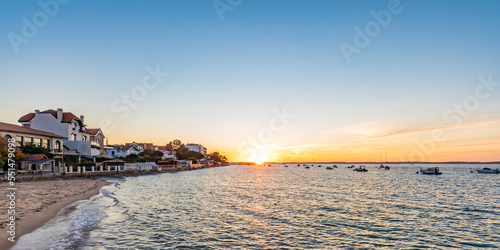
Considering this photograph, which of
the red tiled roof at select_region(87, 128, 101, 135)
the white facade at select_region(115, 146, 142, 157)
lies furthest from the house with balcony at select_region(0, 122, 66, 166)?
the white facade at select_region(115, 146, 142, 157)

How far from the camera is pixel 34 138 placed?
6166 centimetres

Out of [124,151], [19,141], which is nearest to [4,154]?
[19,141]

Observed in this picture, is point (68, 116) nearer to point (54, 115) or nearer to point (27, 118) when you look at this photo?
point (54, 115)

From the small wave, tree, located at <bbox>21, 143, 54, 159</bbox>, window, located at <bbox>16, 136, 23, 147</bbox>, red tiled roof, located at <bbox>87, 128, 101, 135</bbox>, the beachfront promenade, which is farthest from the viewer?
red tiled roof, located at <bbox>87, 128, 101, 135</bbox>

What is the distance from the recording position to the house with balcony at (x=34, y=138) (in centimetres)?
5479

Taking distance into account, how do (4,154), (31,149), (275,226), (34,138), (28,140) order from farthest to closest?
1. (34,138)
2. (28,140)
3. (31,149)
4. (4,154)
5. (275,226)

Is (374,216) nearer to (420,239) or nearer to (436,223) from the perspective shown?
(436,223)

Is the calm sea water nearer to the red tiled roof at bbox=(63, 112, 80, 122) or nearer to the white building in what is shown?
the red tiled roof at bbox=(63, 112, 80, 122)

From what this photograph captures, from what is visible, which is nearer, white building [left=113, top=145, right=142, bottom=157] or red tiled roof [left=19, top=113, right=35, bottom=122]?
red tiled roof [left=19, top=113, right=35, bottom=122]

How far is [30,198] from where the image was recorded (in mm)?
27406

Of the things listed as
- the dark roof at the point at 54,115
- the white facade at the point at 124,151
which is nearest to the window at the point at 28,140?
the dark roof at the point at 54,115

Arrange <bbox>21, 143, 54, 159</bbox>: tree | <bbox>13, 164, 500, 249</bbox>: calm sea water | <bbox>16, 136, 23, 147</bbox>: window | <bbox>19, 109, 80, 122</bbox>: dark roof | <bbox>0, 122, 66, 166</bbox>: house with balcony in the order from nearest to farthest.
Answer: <bbox>13, 164, 500, 249</bbox>: calm sea water < <bbox>0, 122, 66, 166</bbox>: house with balcony < <bbox>21, 143, 54, 159</bbox>: tree < <bbox>16, 136, 23, 147</bbox>: window < <bbox>19, 109, 80, 122</bbox>: dark roof

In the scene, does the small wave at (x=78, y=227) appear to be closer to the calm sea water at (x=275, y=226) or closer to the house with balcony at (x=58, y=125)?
Answer: the calm sea water at (x=275, y=226)

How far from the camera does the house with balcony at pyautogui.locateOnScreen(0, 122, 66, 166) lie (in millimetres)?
54787
